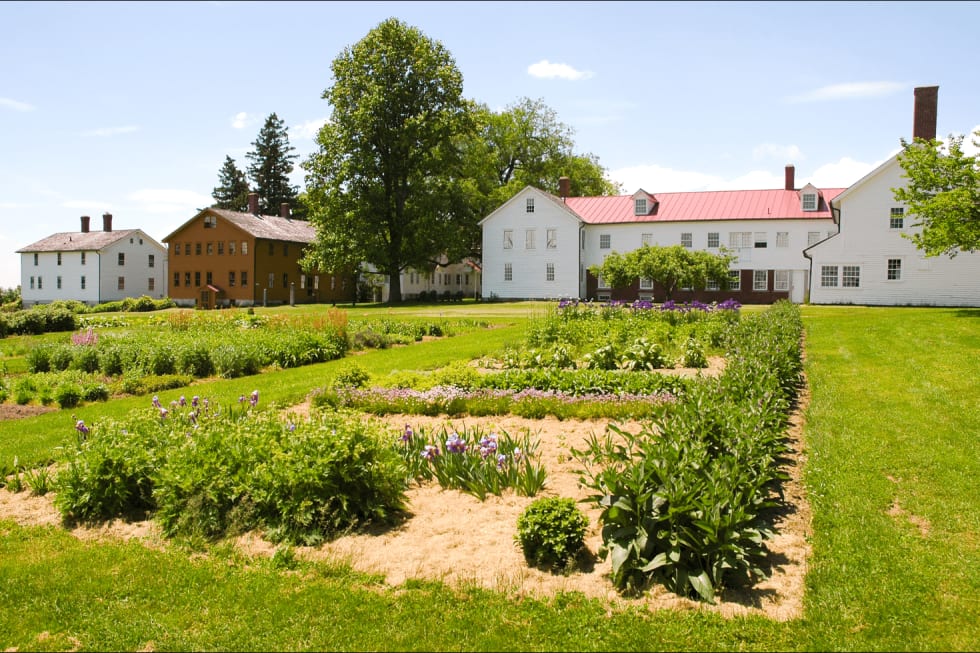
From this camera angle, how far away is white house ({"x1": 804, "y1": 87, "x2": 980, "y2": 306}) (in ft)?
122

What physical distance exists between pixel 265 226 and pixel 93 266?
17.5m

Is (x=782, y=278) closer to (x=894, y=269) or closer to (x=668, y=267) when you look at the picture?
(x=894, y=269)

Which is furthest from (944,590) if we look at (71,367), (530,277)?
(530,277)

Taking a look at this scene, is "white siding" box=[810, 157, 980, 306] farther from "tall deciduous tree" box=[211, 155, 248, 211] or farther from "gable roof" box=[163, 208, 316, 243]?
"tall deciduous tree" box=[211, 155, 248, 211]

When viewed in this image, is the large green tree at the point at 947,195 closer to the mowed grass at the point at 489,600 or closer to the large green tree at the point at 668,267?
the large green tree at the point at 668,267

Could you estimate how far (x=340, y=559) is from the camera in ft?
17.1

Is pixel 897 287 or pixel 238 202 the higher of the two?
pixel 238 202

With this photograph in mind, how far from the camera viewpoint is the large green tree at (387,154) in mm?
45688

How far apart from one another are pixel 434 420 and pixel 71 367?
10313 mm

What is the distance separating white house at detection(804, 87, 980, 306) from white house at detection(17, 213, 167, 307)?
5511 cm

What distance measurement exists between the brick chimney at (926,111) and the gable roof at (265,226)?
39936 millimetres

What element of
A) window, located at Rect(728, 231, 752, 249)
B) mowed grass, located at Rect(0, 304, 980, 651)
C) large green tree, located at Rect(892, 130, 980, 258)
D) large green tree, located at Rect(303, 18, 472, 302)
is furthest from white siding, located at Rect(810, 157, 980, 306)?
mowed grass, located at Rect(0, 304, 980, 651)

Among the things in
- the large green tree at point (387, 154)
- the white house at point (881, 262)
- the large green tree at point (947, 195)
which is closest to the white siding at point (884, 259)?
the white house at point (881, 262)

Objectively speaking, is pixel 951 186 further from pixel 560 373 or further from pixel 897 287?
pixel 560 373
